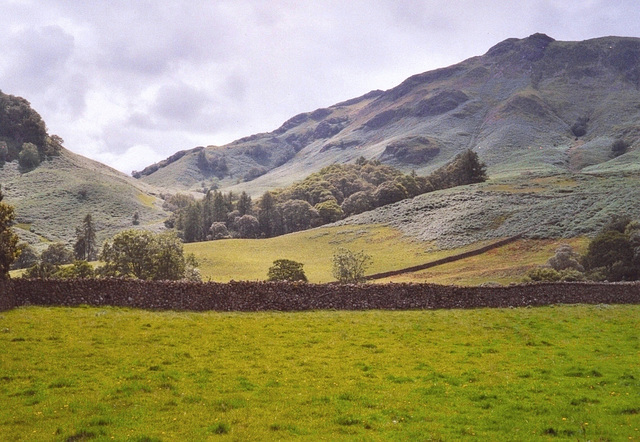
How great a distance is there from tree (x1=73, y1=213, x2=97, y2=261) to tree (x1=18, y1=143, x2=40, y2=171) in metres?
96.6

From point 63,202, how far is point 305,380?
16799cm

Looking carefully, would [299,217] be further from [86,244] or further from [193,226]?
[86,244]

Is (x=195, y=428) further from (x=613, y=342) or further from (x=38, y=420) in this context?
(x=613, y=342)

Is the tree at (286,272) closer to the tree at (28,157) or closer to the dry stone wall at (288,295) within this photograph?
the dry stone wall at (288,295)

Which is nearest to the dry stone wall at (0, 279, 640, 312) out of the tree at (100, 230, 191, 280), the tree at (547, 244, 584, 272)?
the tree at (547, 244, 584, 272)

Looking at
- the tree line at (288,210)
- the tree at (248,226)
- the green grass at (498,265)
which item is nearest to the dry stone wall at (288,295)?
the green grass at (498,265)

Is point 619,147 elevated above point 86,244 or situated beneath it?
elevated above

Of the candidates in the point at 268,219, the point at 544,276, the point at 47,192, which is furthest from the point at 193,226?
the point at 544,276


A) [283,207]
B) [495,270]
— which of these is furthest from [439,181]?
[495,270]

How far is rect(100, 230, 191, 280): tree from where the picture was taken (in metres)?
52.9

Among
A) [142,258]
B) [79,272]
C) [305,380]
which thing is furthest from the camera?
[79,272]

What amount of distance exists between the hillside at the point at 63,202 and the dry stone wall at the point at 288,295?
357 ft

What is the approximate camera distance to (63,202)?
15812 centimetres

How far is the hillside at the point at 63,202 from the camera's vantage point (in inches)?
5492
